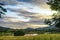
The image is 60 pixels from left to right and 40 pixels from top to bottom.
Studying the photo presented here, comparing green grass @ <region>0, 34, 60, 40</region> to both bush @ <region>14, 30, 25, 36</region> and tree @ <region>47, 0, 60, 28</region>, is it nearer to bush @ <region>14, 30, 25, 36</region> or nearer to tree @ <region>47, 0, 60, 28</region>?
bush @ <region>14, 30, 25, 36</region>

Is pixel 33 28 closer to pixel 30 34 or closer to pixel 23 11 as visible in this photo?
pixel 30 34

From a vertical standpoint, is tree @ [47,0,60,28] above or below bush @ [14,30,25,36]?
above

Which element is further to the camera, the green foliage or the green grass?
the green foliage

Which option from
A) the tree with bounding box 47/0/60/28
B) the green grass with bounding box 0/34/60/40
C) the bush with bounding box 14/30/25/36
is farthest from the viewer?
the tree with bounding box 47/0/60/28

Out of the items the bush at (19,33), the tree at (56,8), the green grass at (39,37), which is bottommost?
the green grass at (39,37)

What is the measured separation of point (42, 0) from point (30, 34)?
3.83 feet

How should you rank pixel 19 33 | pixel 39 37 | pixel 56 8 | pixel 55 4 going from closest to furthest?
pixel 19 33
pixel 39 37
pixel 56 8
pixel 55 4

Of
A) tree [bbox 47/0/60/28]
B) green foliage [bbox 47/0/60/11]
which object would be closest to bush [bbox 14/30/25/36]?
tree [bbox 47/0/60/28]

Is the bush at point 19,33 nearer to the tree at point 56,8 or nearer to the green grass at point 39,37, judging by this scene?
the green grass at point 39,37

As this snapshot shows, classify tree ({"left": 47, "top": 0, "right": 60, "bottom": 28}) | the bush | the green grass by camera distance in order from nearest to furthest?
the green grass → the bush → tree ({"left": 47, "top": 0, "right": 60, "bottom": 28})

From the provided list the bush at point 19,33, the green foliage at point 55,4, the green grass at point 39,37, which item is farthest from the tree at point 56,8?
the bush at point 19,33

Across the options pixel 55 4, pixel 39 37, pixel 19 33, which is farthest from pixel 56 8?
pixel 19 33

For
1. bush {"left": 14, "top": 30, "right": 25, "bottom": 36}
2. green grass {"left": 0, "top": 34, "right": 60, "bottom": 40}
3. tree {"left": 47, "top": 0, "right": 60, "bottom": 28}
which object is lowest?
green grass {"left": 0, "top": 34, "right": 60, "bottom": 40}

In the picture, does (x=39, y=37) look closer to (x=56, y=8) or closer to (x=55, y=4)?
(x=56, y=8)
